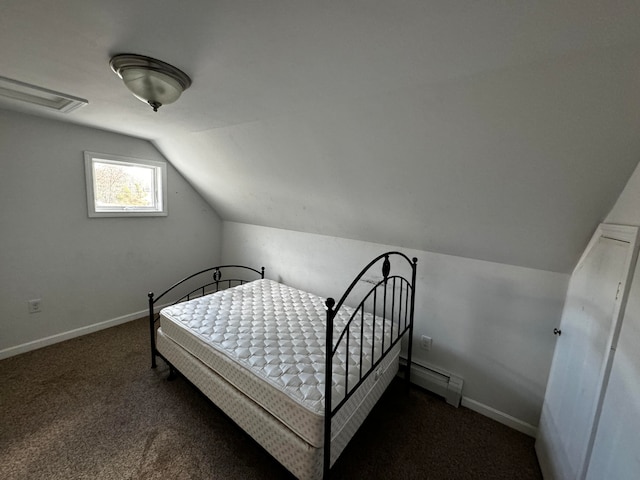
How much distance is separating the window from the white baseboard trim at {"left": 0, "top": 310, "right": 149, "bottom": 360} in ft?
3.90

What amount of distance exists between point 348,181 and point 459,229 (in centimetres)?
86

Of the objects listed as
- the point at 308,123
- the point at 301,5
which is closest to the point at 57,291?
the point at 308,123

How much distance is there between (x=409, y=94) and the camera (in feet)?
4.27

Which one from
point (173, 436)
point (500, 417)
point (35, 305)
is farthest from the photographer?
point (35, 305)

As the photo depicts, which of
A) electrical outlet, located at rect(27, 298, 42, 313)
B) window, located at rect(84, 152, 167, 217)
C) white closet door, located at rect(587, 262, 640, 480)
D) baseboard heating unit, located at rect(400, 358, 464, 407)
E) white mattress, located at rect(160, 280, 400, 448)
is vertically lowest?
baseboard heating unit, located at rect(400, 358, 464, 407)

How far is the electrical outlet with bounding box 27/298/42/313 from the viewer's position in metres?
2.50

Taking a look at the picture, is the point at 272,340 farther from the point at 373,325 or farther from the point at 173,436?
the point at 173,436

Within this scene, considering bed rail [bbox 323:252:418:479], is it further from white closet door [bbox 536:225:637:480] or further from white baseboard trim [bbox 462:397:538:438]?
white closet door [bbox 536:225:637:480]

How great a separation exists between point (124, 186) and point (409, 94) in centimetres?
316

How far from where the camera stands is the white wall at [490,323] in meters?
1.85

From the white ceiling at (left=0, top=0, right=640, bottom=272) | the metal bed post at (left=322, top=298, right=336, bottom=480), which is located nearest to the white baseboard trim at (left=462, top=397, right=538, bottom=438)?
the white ceiling at (left=0, top=0, right=640, bottom=272)

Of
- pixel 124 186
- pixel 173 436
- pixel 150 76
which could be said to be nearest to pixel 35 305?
pixel 124 186

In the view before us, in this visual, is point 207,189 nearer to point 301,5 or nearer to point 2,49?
point 2,49

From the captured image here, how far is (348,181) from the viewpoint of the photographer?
203 centimetres
